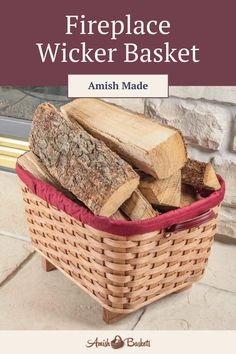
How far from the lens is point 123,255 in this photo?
1224 millimetres

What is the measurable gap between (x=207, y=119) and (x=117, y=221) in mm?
520

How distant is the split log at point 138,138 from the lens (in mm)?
1245

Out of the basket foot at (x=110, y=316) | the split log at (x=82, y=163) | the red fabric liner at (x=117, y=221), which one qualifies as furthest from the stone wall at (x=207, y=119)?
the basket foot at (x=110, y=316)

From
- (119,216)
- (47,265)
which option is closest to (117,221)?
(119,216)

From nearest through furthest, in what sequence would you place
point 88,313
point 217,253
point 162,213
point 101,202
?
point 101,202
point 162,213
point 88,313
point 217,253

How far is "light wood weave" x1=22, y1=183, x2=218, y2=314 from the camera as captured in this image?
123 cm

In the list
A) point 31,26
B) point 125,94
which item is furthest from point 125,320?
point 31,26

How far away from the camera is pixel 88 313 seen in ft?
4.65

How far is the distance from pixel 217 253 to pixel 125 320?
41 centimetres

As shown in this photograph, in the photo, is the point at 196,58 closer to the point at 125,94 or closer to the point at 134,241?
the point at 125,94
